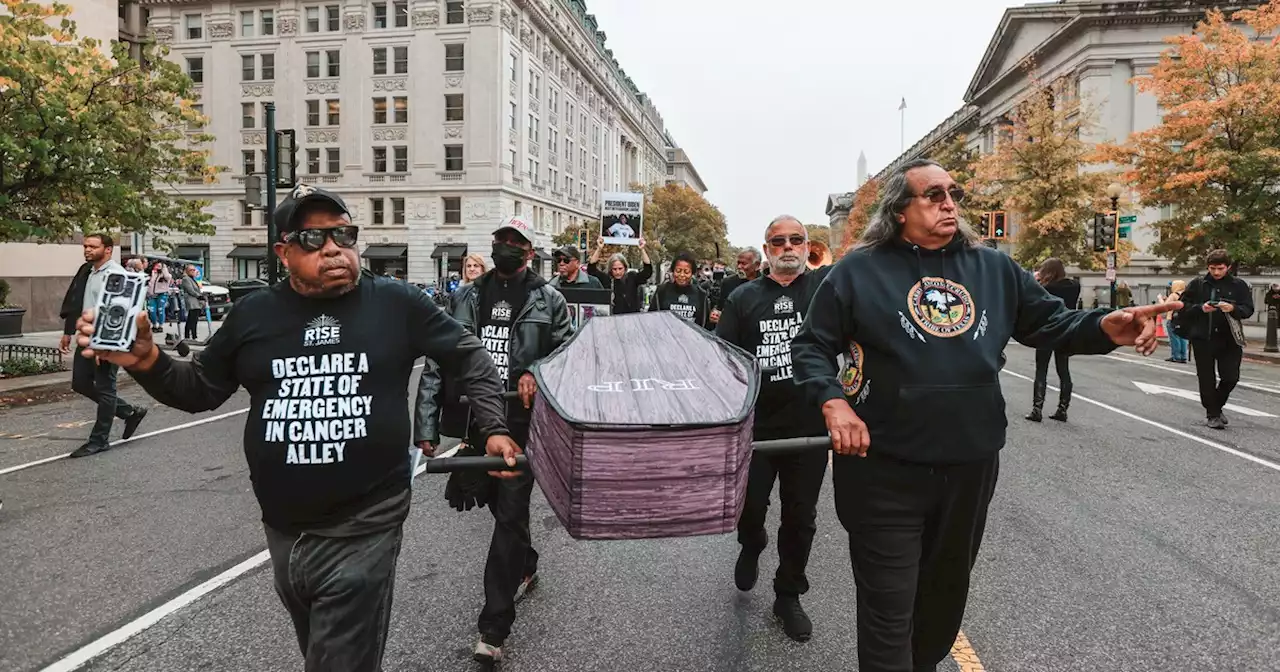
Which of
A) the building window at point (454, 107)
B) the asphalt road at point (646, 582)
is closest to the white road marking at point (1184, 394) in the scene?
the asphalt road at point (646, 582)

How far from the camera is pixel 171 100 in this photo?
47.8ft

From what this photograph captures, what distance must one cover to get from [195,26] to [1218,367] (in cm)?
6216

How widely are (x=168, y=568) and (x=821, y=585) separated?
379 centimetres

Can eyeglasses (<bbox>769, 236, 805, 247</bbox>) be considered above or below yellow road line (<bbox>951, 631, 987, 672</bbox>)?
above

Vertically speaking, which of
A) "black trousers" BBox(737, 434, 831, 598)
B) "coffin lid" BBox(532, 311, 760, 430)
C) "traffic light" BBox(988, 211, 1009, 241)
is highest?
"traffic light" BBox(988, 211, 1009, 241)

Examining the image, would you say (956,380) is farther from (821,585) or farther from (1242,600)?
(1242,600)

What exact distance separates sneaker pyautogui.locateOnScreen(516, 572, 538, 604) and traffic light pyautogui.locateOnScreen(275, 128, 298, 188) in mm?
14130

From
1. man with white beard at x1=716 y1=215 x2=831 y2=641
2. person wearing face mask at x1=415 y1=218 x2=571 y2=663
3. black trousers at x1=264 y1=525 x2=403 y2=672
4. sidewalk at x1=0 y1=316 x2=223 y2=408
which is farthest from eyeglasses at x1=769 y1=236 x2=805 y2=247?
sidewalk at x1=0 y1=316 x2=223 y2=408

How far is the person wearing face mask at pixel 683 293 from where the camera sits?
31.6 ft

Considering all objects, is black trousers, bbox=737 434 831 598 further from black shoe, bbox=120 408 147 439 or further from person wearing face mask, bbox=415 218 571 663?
black shoe, bbox=120 408 147 439

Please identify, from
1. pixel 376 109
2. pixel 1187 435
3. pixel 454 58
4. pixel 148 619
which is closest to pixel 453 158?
pixel 376 109

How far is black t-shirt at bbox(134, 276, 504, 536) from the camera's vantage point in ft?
7.53

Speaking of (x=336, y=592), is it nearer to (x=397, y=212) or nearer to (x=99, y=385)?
(x=99, y=385)

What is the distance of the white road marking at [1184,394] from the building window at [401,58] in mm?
48672
